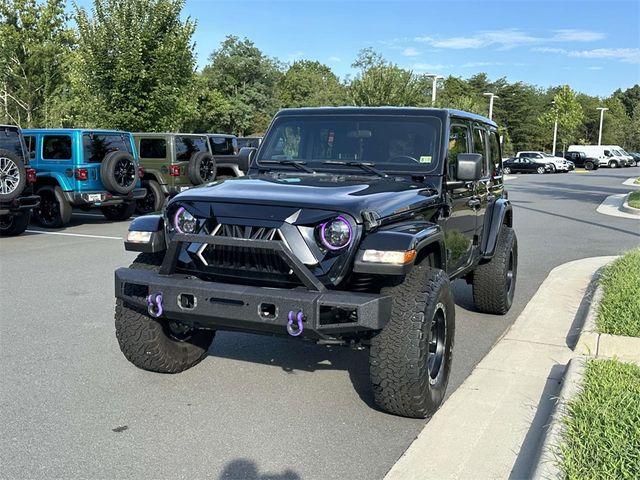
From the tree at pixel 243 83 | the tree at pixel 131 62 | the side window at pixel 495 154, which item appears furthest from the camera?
the tree at pixel 243 83

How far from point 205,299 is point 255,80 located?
63945mm

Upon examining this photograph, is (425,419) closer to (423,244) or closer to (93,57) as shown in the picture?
(423,244)

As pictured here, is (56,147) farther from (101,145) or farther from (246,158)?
(246,158)

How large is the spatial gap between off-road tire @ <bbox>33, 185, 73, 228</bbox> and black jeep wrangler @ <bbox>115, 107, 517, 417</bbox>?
8.76 metres

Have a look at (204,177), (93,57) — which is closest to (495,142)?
→ (204,177)

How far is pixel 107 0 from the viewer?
21.0 m

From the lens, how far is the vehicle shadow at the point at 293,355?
4.82 meters

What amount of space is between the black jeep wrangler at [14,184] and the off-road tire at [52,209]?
779mm

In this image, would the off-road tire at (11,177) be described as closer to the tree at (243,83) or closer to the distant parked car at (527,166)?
the distant parked car at (527,166)

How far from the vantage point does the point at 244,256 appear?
3.75 m

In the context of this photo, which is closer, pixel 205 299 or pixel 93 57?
pixel 205 299

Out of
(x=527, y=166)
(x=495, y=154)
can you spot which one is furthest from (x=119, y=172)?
(x=527, y=166)

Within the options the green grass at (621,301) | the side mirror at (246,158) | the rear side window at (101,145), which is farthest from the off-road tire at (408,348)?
the rear side window at (101,145)

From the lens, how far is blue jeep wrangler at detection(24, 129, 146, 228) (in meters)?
12.4
